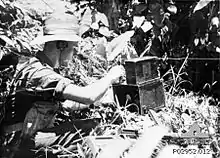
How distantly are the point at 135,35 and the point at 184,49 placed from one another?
480mm

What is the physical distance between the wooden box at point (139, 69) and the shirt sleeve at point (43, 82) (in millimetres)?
716

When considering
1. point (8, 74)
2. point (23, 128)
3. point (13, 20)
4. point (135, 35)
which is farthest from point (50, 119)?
point (135, 35)

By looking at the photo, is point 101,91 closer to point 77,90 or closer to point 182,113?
point 77,90

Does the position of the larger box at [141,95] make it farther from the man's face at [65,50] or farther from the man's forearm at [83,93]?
the man's forearm at [83,93]

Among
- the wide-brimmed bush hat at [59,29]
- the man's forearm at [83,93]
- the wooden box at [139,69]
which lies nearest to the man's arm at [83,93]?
the man's forearm at [83,93]

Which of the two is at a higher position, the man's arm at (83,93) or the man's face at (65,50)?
the man's face at (65,50)

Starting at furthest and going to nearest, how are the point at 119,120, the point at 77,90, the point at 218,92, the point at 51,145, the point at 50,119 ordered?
the point at 218,92 → the point at 119,120 → the point at 50,119 → the point at 51,145 → the point at 77,90

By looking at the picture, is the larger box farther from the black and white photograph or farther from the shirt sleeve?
the shirt sleeve

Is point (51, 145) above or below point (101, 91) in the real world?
below

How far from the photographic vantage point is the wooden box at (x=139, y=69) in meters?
2.89

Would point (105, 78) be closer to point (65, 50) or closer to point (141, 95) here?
point (65, 50)

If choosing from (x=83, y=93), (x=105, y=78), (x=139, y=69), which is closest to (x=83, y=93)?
(x=83, y=93)

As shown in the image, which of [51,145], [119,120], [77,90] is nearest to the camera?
[77,90]

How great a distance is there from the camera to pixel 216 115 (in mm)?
3156
